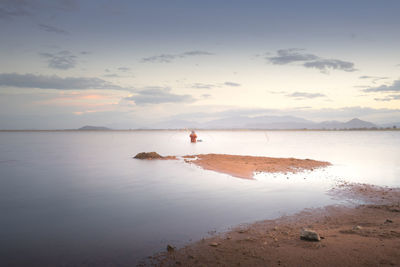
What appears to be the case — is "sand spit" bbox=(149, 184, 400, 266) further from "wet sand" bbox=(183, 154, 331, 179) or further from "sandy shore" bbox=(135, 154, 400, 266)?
"wet sand" bbox=(183, 154, 331, 179)

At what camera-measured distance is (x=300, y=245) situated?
21.8 feet

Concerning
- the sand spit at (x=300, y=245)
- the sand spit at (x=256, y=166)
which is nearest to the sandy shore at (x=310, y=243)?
the sand spit at (x=300, y=245)

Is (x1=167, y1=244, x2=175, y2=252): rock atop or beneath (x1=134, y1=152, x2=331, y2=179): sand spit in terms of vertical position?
beneath

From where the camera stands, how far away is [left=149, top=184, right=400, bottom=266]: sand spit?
5.91 m

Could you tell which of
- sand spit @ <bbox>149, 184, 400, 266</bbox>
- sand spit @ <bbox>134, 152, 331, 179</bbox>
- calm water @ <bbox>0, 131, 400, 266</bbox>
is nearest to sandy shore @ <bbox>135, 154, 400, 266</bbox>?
sand spit @ <bbox>149, 184, 400, 266</bbox>

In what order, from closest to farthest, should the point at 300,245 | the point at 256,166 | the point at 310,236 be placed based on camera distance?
the point at 300,245 → the point at 310,236 → the point at 256,166

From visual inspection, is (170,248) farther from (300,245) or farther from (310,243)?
(310,243)

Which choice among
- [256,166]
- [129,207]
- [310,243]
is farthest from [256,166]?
[310,243]

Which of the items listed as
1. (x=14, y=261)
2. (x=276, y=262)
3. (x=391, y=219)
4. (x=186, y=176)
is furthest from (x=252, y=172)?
(x=14, y=261)

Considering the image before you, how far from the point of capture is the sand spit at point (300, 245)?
5910 mm

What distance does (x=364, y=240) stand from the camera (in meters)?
6.72

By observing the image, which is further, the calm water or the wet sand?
the wet sand

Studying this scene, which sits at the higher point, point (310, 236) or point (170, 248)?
point (310, 236)

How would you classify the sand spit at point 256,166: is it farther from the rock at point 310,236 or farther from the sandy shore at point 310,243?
the rock at point 310,236
